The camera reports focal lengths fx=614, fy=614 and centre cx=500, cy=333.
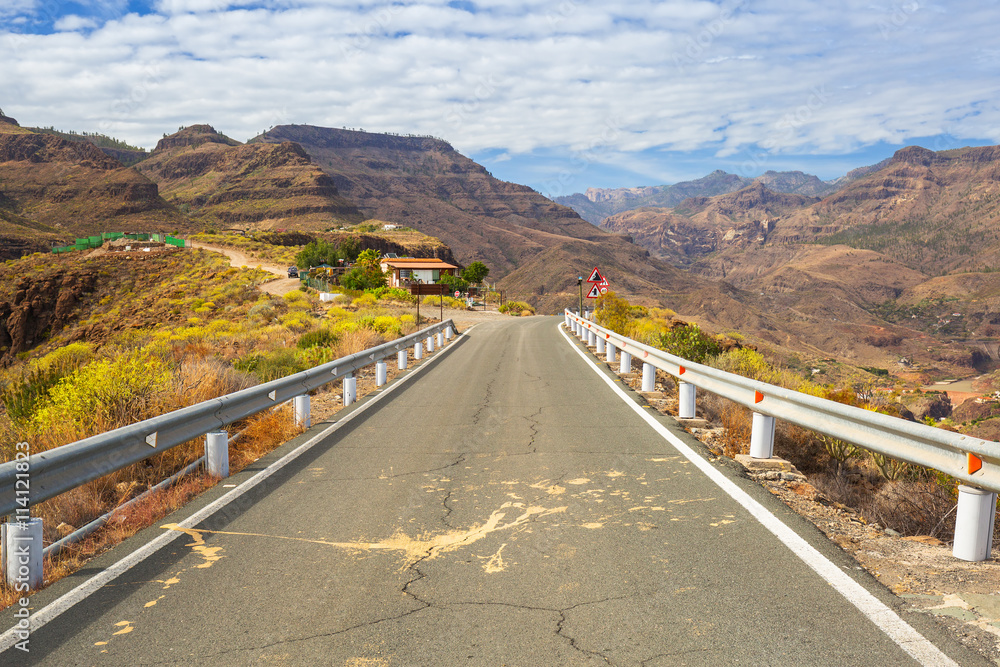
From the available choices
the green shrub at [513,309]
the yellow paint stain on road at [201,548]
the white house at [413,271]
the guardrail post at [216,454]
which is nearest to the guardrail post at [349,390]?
the guardrail post at [216,454]

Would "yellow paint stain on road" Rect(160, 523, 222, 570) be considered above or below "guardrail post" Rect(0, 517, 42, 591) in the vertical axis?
below

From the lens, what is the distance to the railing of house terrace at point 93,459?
11.7 feet

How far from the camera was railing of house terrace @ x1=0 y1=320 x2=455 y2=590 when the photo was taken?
11.7 feet

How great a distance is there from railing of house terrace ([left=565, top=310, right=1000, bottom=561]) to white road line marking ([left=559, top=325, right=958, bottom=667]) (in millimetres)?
863

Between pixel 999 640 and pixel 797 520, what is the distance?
182cm

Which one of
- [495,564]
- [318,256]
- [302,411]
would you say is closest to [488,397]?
[302,411]

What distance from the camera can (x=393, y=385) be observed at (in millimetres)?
12781

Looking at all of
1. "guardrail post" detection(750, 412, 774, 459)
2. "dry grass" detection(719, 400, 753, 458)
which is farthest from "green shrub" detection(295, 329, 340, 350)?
"guardrail post" detection(750, 412, 774, 459)

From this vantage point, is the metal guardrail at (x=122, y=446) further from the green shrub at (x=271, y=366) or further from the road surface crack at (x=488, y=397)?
the green shrub at (x=271, y=366)

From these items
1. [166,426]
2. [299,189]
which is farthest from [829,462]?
[299,189]

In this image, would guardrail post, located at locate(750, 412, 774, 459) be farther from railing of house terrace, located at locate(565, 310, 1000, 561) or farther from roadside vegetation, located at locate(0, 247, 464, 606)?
roadside vegetation, located at locate(0, 247, 464, 606)

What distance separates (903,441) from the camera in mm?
4457

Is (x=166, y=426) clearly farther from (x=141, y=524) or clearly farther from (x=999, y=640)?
(x=999, y=640)

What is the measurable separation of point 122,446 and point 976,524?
5.91m
